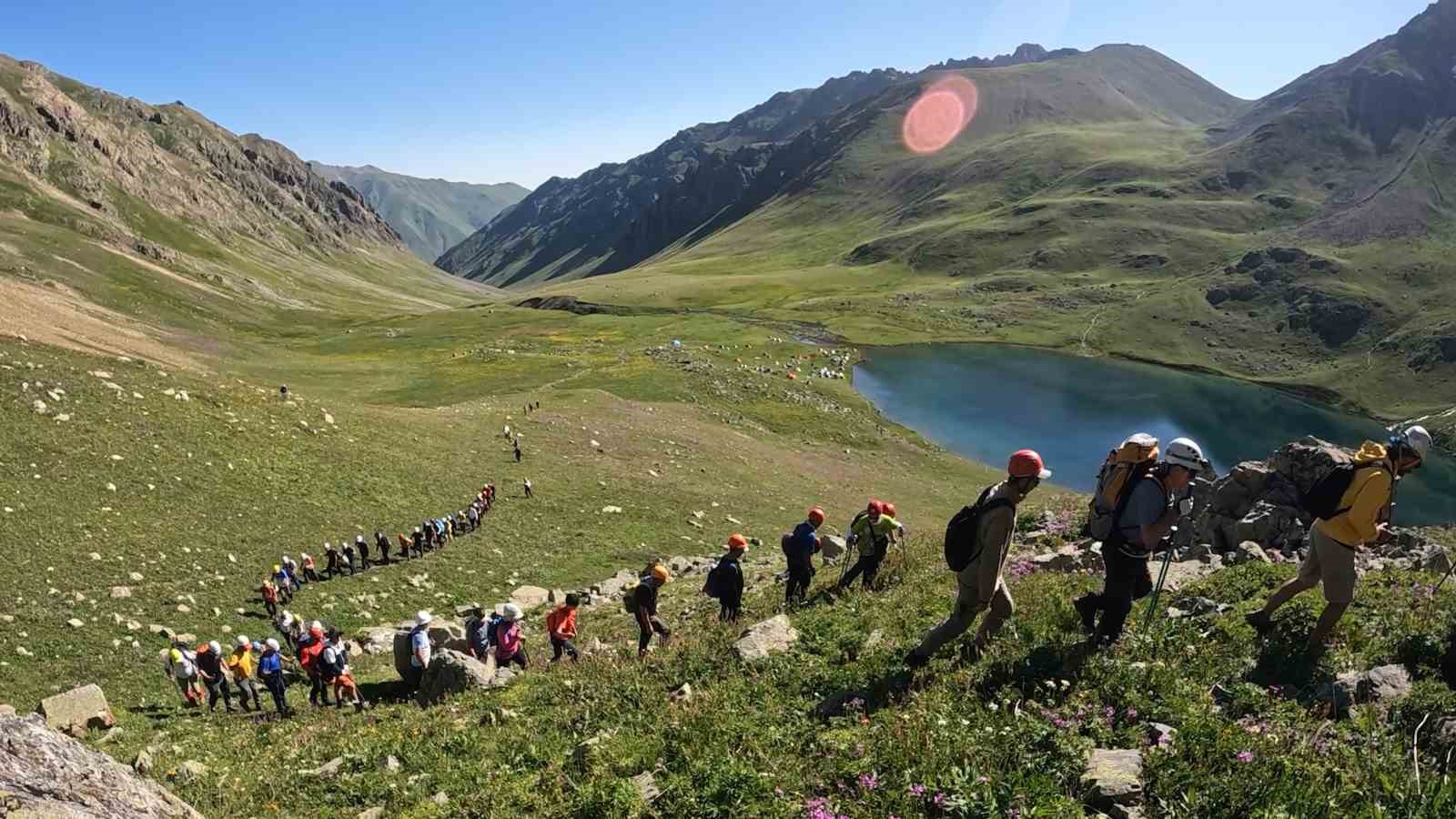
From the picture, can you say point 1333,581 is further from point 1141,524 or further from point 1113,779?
point 1113,779

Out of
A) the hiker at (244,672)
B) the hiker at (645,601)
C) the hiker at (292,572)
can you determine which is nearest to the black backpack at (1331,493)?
the hiker at (645,601)

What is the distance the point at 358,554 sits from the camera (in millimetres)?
30484

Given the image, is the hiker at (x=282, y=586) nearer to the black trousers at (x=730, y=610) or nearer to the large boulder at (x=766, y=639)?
the black trousers at (x=730, y=610)

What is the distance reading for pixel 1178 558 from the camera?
1995cm

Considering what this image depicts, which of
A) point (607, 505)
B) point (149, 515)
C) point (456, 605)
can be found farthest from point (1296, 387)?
point (149, 515)

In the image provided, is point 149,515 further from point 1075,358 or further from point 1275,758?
point 1075,358

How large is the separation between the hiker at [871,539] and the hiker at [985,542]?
6797mm

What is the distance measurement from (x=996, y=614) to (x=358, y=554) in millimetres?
27746

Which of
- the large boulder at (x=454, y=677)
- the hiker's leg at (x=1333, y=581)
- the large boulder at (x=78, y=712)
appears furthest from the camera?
the large boulder at (x=454, y=677)

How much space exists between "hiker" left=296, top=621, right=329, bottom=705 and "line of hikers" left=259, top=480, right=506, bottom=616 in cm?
720

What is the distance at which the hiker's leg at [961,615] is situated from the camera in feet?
34.7

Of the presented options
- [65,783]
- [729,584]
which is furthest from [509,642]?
[65,783]

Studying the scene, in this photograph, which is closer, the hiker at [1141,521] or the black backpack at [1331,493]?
the hiker at [1141,521]

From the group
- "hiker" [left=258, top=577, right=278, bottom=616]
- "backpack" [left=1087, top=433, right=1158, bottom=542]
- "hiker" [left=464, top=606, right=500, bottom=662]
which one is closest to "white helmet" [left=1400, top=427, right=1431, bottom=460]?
"backpack" [left=1087, top=433, right=1158, bottom=542]
